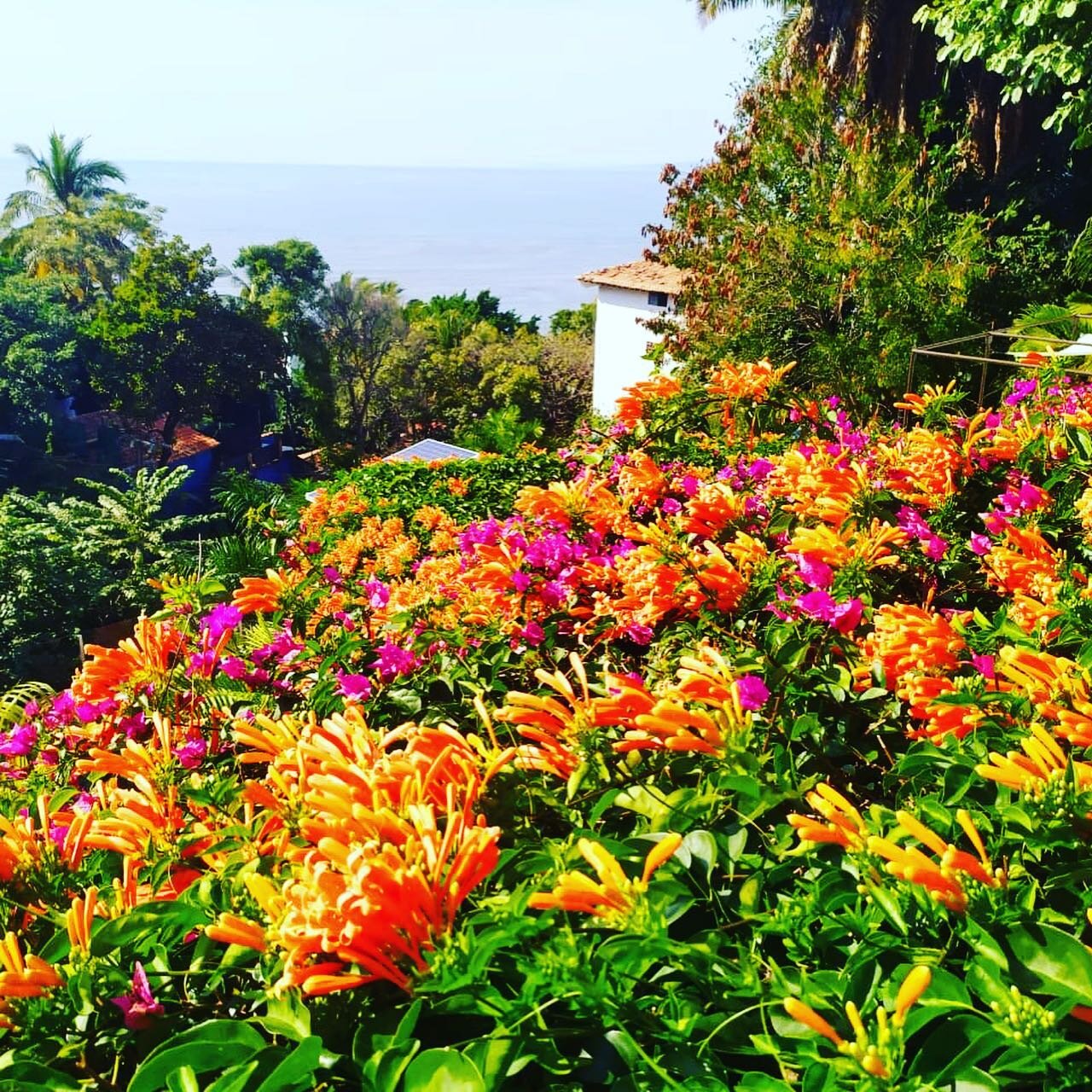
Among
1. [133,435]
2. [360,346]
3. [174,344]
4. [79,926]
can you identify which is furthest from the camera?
[360,346]

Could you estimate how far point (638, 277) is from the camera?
A: 22359mm

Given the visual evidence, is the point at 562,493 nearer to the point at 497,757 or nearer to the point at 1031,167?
the point at 497,757

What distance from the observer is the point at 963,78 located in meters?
14.2

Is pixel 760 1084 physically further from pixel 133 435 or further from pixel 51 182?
pixel 51 182

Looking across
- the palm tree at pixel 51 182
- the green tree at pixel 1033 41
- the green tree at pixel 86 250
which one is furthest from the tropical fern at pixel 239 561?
the palm tree at pixel 51 182

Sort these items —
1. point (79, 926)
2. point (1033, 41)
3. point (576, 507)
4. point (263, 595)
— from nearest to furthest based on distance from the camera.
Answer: point (79, 926)
point (263, 595)
point (576, 507)
point (1033, 41)

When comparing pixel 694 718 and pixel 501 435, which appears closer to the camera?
pixel 694 718

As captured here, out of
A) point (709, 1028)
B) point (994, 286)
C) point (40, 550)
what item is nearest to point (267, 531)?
point (709, 1028)

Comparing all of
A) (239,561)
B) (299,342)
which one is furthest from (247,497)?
(299,342)

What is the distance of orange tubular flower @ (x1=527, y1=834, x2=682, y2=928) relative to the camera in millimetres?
831

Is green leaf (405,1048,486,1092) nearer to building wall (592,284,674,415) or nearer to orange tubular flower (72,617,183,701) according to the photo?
orange tubular flower (72,617,183,701)

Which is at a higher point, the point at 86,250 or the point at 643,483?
the point at 86,250

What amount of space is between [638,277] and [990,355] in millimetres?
15766

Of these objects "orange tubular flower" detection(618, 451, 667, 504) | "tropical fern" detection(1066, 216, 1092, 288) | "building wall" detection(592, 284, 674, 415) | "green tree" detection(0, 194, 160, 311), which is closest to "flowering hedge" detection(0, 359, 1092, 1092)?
"orange tubular flower" detection(618, 451, 667, 504)
